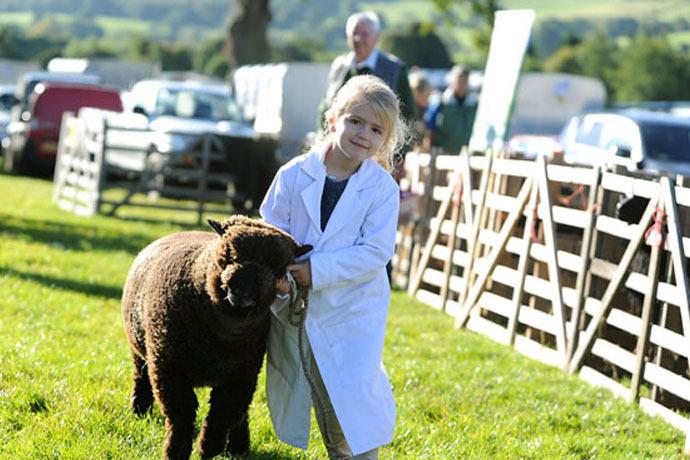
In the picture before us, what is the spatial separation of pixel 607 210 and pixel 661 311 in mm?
1164

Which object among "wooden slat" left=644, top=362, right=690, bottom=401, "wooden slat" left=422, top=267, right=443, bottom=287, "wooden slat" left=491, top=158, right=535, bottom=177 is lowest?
"wooden slat" left=422, top=267, right=443, bottom=287

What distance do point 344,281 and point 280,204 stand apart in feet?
1.60

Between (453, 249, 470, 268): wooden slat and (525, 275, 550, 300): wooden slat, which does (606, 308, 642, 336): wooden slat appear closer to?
(525, 275, 550, 300): wooden slat

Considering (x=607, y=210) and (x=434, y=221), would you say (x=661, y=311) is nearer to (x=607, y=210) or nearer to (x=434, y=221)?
(x=607, y=210)

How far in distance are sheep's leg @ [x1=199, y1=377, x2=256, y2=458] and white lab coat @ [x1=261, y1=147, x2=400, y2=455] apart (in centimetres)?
16

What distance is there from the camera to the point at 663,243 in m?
7.62

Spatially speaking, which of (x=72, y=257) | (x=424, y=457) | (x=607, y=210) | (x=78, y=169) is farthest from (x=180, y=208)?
(x=424, y=457)

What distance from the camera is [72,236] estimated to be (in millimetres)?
14391

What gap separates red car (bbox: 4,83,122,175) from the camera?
25656 mm

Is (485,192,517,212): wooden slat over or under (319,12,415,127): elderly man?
under

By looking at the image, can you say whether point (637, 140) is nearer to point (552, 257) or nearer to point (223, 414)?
point (552, 257)

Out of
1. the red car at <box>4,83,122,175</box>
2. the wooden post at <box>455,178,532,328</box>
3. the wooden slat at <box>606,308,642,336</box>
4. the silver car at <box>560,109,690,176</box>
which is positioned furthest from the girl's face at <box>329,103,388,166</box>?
the red car at <box>4,83,122,175</box>

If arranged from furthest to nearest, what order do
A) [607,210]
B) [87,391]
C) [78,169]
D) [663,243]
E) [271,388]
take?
[78,169] → [607,210] → [663,243] → [87,391] → [271,388]

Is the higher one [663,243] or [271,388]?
[663,243]
